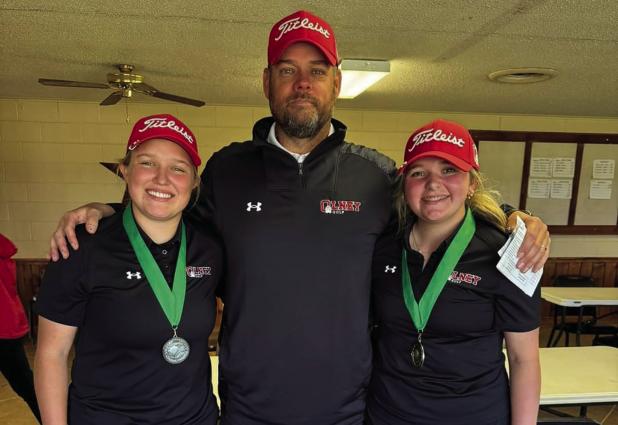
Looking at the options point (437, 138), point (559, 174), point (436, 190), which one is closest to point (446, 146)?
point (437, 138)

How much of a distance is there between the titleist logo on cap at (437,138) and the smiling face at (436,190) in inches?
2.4

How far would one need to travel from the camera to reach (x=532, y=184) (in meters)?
5.59

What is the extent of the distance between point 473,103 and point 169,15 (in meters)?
3.65

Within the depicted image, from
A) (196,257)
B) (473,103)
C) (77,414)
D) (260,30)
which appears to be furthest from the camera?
(473,103)

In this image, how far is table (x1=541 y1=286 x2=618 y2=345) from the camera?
152 inches

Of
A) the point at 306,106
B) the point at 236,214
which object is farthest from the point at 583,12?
the point at 236,214

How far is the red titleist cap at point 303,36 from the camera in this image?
4.61 feet

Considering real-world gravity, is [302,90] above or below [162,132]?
above

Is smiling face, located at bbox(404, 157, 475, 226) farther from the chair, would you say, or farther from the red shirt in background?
the chair

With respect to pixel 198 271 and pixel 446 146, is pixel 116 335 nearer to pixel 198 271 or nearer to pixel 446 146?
pixel 198 271

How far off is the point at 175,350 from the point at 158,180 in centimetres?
51

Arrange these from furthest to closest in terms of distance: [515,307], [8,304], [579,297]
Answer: [579,297] → [8,304] → [515,307]

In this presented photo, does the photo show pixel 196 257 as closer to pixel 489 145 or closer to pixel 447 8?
pixel 447 8

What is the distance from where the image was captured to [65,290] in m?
1.20
